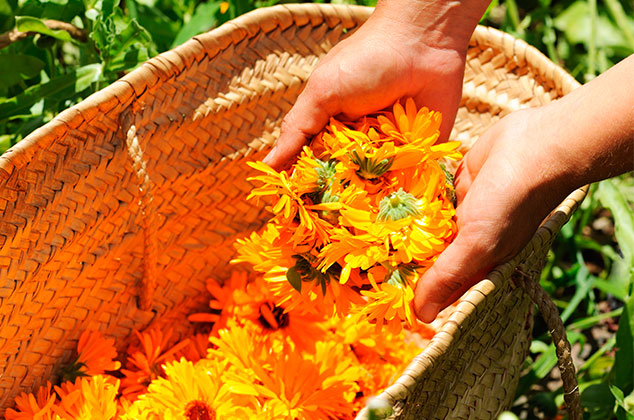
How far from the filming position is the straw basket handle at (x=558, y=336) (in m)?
1.03

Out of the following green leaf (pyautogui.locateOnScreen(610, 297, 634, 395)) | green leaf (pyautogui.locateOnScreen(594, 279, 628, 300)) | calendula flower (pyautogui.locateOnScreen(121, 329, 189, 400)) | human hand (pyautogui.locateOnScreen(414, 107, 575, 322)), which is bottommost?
green leaf (pyautogui.locateOnScreen(594, 279, 628, 300))

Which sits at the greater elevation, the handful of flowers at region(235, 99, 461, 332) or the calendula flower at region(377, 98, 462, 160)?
the calendula flower at region(377, 98, 462, 160)

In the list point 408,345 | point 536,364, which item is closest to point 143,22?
point 408,345

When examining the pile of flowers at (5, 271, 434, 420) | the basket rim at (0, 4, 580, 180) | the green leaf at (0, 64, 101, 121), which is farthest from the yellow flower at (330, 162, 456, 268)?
the green leaf at (0, 64, 101, 121)

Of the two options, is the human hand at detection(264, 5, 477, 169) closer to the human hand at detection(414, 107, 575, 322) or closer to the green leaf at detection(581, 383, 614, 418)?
the human hand at detection(414, 107, 575, 322)

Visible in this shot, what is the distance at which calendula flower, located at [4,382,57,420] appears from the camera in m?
1.17

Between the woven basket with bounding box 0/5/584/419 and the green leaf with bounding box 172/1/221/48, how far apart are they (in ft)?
0.95

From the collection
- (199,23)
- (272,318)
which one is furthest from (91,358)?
(199,23)

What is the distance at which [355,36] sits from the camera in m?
1.25

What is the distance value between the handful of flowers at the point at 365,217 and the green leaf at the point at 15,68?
63 centimetres

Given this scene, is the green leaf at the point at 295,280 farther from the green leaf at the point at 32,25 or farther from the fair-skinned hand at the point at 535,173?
the green leaf at the point at 32,25

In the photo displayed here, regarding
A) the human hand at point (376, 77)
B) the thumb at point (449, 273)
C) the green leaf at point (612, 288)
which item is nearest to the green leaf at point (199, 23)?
the human hand at point (376, 77)

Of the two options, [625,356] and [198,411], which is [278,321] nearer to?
[198,411]

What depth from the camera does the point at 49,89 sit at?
1.41 m
